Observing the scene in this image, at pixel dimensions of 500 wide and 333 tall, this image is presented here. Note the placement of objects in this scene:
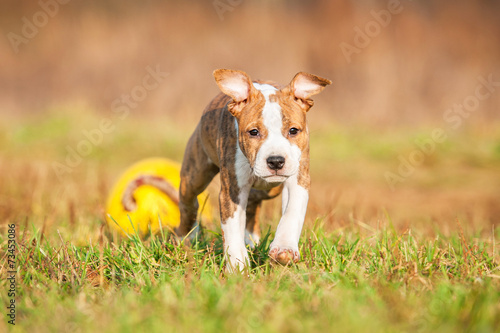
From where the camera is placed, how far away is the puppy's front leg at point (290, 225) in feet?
10.3

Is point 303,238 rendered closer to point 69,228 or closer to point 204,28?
point 69,228

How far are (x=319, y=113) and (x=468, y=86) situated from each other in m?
3.53

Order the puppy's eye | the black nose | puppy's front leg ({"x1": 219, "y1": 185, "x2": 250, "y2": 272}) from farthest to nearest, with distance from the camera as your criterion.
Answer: puppy's front leg ({"x1": 219, "y1": 185, "x2": 250, "y2": 272}) → the puppy's eye → the black nose

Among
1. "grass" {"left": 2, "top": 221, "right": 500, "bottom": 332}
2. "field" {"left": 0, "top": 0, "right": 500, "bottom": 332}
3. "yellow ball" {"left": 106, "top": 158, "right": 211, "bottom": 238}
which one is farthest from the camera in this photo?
"yellow ball" {"left": 106, "top": 158, "right": 211, "bottom": 238}

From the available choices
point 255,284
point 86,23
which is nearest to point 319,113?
point 86,23

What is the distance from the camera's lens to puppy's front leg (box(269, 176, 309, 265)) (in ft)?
10.3

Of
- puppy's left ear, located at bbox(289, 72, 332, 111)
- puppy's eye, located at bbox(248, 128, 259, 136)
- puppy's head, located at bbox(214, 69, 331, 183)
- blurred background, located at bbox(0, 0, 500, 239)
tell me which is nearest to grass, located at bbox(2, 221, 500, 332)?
puppy's head, located at bbox(214, 69, 331, 183)

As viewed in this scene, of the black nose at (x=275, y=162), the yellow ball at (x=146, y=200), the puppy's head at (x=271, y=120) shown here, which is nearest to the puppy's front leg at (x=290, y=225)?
the puppy's head at (x=271, y=120)

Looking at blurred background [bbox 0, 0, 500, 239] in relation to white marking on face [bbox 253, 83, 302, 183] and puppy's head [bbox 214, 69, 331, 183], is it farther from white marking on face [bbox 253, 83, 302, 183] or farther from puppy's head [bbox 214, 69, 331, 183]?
white marking on face [bbox 253, 83, 302, 183]

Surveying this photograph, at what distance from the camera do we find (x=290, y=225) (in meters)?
3.26

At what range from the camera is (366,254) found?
11.4 ft

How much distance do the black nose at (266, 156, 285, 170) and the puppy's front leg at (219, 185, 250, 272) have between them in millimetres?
477

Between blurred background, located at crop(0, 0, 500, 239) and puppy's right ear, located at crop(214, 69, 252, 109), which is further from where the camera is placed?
blurred background, located at crop(0, 0, 500, 239)

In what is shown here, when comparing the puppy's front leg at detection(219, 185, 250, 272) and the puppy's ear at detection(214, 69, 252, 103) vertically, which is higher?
the puppy's ear at detection(214, 69, 252, 103)
